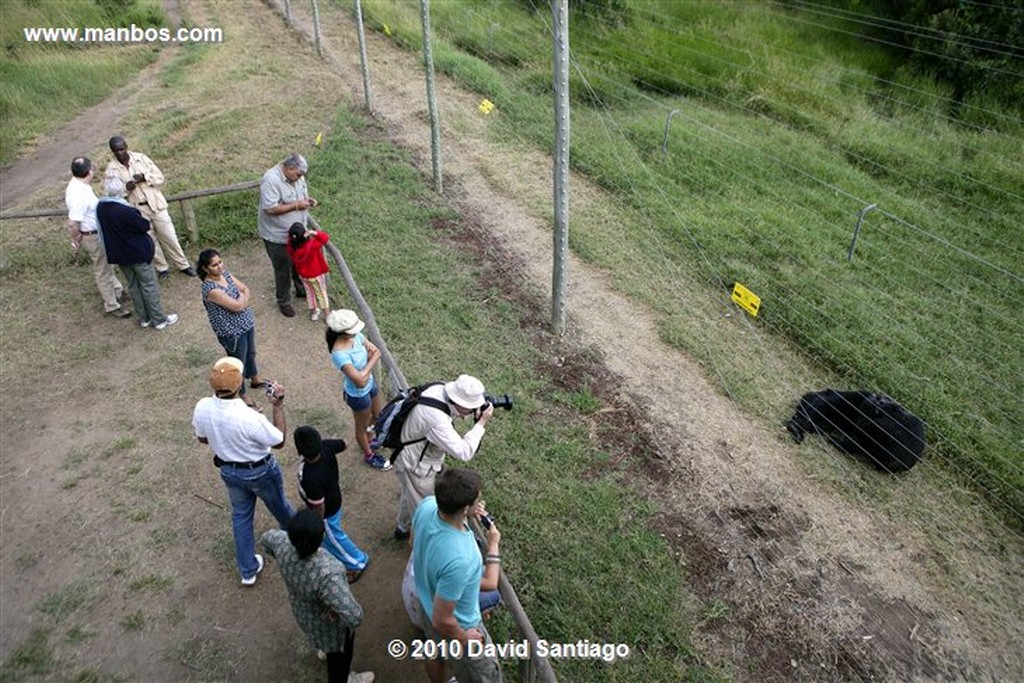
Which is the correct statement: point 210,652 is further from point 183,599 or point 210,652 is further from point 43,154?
point 43,154

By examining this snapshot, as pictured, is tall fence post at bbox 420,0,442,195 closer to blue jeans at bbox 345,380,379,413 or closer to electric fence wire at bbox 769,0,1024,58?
blue jeans at bbox 345,380,379,413

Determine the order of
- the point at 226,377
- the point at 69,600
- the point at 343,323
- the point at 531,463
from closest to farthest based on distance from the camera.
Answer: the point at 226,377, the point at 69,600, the point at 343,323, the point at 531,463

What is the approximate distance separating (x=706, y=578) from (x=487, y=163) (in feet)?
25.5

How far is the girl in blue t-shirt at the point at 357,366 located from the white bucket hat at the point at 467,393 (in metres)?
1.17

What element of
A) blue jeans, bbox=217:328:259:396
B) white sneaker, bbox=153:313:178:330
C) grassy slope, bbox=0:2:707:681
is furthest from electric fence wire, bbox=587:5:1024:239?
white sneaker, bbox=153:313:178:330

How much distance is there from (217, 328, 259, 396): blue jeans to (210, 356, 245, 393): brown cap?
5.69 ft

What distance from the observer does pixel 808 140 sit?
1216 centimetres

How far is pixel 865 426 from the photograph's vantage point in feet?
21.3

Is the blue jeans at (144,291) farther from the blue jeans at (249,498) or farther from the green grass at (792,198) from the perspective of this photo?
the green grass at (792,198)

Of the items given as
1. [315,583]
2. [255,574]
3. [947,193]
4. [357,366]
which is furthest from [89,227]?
[947,193]

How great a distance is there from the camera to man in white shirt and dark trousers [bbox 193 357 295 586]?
14.6 ft

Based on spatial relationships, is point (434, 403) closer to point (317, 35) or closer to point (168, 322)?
point (168, 322)

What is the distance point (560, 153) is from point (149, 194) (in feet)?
14.6

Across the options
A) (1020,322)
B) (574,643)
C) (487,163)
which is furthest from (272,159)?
(1020,322)
